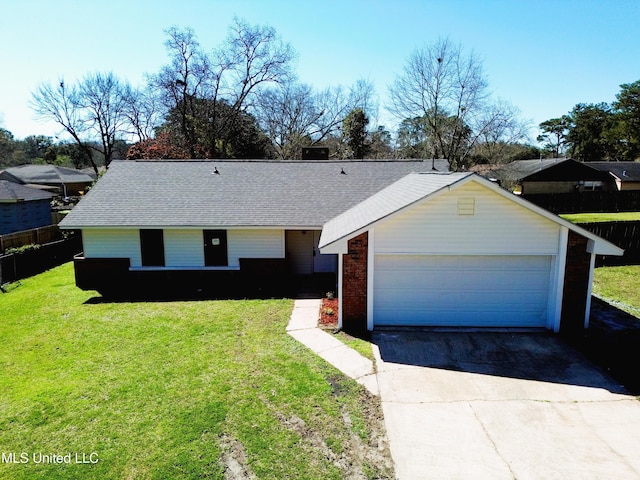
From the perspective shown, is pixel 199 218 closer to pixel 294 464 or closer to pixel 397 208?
pixel 397 208

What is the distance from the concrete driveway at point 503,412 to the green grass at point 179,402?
0.70m

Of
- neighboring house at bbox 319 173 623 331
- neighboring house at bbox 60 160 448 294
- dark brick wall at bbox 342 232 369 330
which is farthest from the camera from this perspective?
neighboring house at bbox 60 160 448 294

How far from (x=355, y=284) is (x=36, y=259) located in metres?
14.4

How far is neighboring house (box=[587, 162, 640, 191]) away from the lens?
38.2m

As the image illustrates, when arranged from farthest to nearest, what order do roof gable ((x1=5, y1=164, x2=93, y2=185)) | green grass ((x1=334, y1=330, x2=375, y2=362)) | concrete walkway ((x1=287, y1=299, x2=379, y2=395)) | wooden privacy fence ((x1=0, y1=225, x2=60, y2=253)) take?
1. roof gable ((x1=5, y1=164, x2=93, y2=185))
2. wooden privacy fence ((x1=0, y1=225, x2=60, y2=253))
3. green grass ((x1=334, y1=330, x2=375, y2=362))
4. concrete walkway ((x1=287, y1=299, x2=379, y2=395))

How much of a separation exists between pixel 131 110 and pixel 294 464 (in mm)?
48094

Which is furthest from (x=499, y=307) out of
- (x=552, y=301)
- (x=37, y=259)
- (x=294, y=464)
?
(x=37, y=259)

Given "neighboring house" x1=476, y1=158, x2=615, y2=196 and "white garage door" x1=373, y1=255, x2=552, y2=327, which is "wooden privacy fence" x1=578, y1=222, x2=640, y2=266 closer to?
"white garage door" x1=373, y1=255, x2=552, y2=327

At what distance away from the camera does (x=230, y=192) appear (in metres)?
16.3

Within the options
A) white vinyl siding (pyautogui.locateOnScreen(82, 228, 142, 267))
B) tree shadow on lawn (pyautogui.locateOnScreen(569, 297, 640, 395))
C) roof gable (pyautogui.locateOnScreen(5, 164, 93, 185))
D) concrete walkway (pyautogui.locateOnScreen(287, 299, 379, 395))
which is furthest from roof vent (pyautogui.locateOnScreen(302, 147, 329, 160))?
roof gable (pyautogui.locateOnScreen(5, 164, 93, 185))

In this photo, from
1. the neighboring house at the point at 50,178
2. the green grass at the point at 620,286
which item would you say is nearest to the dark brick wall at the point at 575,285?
the green grass at the point at 620,286

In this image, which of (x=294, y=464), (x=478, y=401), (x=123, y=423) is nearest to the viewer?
(x=294, y=464)

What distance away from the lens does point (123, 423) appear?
6570 millimetres

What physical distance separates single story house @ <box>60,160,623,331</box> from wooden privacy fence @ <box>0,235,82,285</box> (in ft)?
9.34
